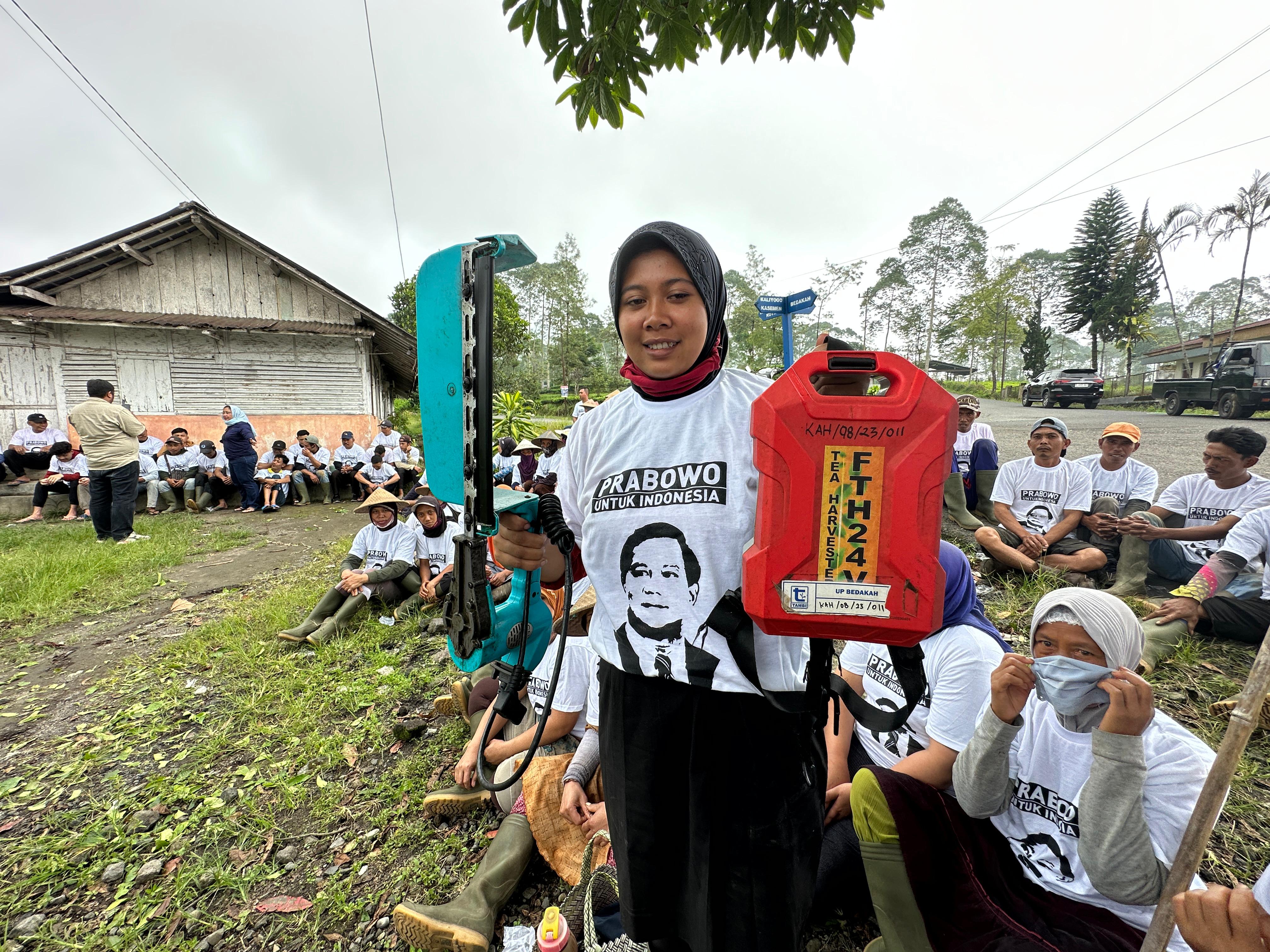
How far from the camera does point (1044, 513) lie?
458 centimetres

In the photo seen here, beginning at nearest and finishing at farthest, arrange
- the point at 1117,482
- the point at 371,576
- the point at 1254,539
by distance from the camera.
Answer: the point at 1254,539 < the point at 371,576 < the point at 1117,482

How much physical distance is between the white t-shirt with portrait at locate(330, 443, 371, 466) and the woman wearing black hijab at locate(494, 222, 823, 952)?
11.1 m

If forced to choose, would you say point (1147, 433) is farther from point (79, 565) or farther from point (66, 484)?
point (66, 484)

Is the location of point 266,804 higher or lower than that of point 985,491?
lower

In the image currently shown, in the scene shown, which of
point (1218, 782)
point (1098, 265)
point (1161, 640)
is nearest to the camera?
point (1218, 782)

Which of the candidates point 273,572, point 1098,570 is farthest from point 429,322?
point 273,572

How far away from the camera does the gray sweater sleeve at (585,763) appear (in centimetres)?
212

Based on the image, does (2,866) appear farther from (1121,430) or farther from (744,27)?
(1121,430)

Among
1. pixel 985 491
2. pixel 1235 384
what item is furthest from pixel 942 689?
pixel 1235 384

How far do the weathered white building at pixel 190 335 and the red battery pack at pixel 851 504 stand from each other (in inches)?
474

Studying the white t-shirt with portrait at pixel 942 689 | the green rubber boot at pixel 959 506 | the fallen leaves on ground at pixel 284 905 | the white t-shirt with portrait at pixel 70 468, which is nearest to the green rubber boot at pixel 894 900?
the white t-shirt with portrait at pixel 942 689

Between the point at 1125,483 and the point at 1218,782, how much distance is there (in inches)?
194

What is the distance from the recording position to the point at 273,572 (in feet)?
19.6

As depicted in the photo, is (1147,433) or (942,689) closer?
(942,689)
